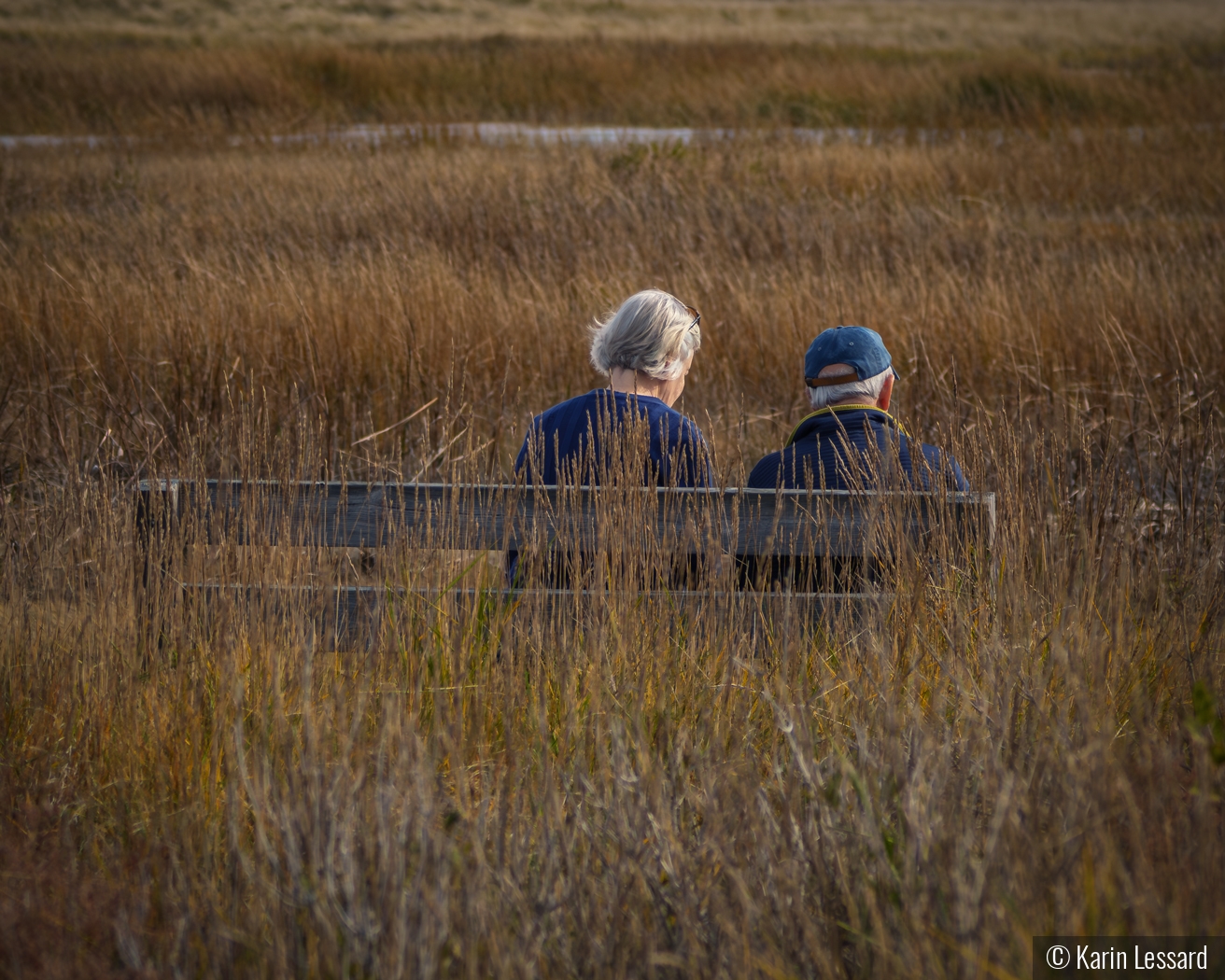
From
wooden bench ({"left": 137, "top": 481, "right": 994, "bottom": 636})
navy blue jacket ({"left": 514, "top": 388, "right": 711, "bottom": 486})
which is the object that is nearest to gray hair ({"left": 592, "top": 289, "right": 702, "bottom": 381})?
navy blue jacket ({"left": 514, "top": 388, "right": 711, "bottom": 486})

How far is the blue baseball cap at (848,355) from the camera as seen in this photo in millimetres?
2756

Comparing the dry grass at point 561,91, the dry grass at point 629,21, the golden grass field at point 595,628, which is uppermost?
the dry grass at point 629,21

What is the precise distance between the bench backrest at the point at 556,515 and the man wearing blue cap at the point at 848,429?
15cm

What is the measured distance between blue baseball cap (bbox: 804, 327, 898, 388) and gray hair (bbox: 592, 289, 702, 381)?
404mm

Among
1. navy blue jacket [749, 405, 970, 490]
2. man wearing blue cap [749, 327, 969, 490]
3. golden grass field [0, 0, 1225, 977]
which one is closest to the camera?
golden grass field [0, 0, 1225, 977]

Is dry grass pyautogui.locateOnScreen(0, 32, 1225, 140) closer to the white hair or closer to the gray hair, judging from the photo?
the gray hair

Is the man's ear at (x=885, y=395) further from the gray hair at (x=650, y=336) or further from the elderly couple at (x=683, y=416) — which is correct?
the gray hair at (x=650, y=336)

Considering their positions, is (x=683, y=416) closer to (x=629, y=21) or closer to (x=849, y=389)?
(x=849, y=389)

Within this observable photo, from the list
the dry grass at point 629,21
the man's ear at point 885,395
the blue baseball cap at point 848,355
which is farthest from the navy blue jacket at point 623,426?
the dry grass at point 629,21

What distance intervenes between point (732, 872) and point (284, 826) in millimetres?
659

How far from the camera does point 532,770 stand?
5.83ft

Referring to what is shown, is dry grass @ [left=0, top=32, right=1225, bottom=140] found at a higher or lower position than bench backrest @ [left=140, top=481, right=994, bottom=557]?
higher

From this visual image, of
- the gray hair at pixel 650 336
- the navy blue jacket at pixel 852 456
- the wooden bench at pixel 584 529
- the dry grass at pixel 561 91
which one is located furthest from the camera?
the dry grass at pixel 561 91

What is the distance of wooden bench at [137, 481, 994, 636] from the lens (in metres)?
2.11
